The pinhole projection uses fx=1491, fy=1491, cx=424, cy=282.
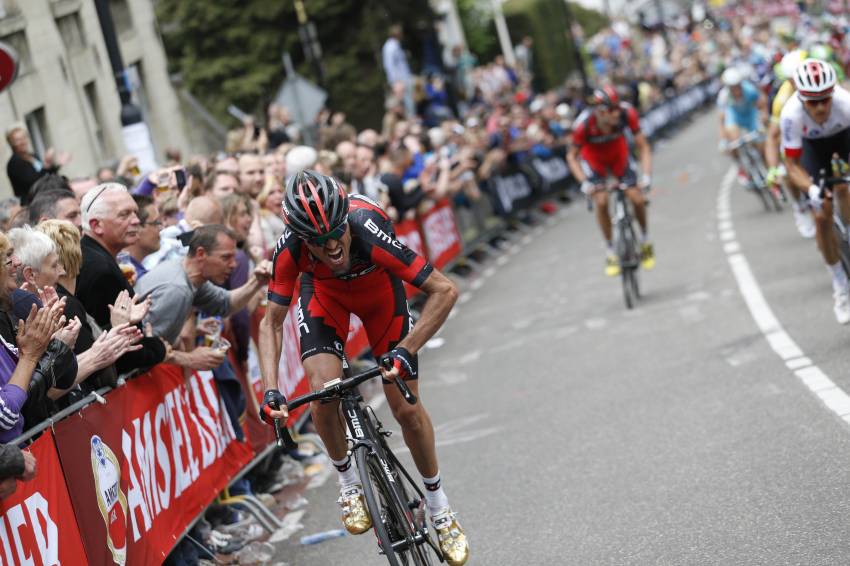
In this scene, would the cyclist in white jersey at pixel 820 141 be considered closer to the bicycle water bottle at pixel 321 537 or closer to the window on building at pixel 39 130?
the bicycle water bottle at pixel 321 537

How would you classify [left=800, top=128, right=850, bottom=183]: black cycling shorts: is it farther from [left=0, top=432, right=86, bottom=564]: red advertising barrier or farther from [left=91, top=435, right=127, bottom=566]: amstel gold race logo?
[left=0, top=432, right=86, bottom=564]: red advertising barrier

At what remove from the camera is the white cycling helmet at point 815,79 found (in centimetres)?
1090

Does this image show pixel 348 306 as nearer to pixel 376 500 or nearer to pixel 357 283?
pixel 357 283

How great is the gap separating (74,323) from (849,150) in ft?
22.0

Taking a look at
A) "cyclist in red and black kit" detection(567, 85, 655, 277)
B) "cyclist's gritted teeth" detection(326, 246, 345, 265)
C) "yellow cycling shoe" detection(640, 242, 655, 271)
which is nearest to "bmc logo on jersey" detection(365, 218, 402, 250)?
"cyclist's gritted teeth" detection(326, 246, 345, 265)

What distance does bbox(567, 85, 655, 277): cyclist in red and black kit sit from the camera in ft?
54.3

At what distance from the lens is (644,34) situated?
266 ft

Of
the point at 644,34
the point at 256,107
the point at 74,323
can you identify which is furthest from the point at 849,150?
the point at 644,34

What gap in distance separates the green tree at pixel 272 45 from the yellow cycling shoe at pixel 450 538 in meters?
33.4

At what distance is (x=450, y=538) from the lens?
7414 mm

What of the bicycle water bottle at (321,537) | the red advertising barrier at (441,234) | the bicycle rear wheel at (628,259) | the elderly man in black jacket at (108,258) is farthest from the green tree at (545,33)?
the elderly man in black jacket at (108,258)

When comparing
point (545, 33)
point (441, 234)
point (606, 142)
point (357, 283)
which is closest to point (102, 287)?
point (357, 283)

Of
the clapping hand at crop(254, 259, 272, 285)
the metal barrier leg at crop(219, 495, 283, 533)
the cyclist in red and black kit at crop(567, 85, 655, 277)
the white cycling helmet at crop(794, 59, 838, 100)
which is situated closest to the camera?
the clapping hand at crop(254, 259, 272, 285)

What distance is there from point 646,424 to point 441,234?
35.9ft
